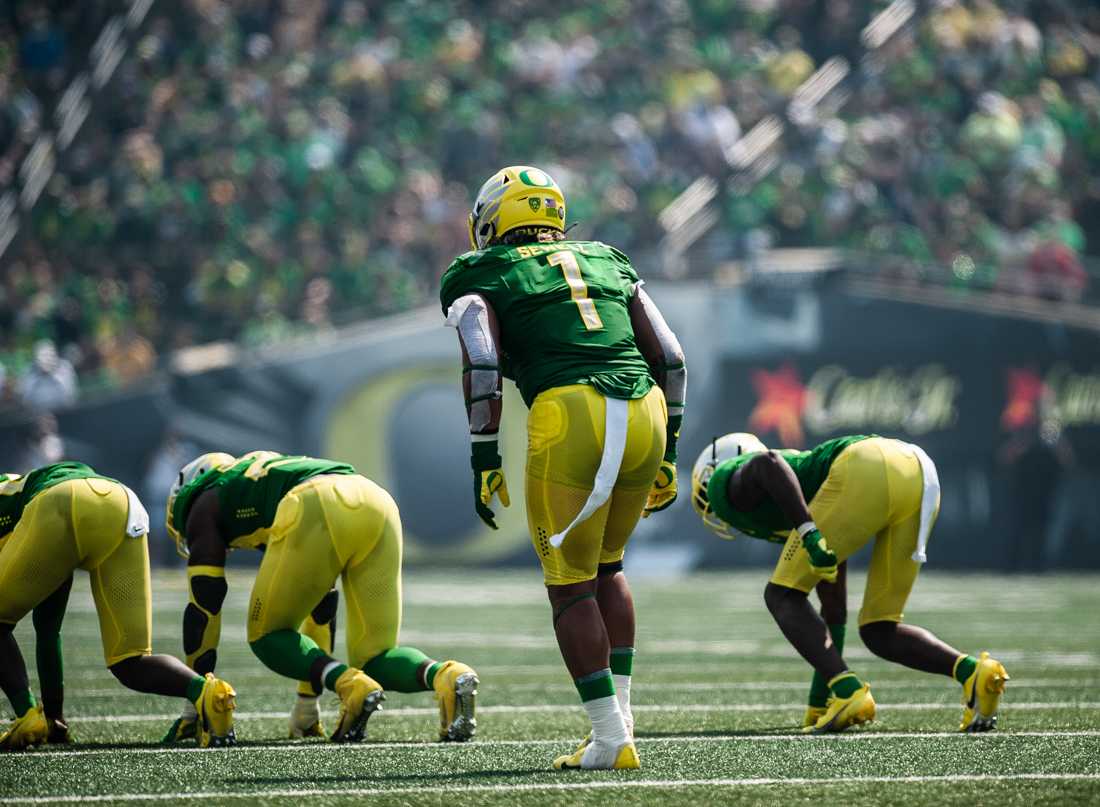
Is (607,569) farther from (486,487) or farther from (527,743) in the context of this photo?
(527,743)

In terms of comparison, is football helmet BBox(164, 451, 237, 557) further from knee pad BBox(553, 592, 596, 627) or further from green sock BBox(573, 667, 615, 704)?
green sock BBox(573, 667, 615, 704)

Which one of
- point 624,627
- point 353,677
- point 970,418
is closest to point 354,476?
→ point 353,677

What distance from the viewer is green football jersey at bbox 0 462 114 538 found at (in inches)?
242

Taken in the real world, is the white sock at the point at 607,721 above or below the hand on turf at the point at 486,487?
below

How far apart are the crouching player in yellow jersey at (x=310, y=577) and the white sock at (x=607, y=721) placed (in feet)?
3.03

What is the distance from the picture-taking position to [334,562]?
603 cm

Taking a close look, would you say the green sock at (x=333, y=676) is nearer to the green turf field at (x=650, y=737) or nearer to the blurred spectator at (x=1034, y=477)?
the green turf field at (x=650, y=737)

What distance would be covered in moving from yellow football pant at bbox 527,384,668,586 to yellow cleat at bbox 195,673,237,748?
1.45 meters

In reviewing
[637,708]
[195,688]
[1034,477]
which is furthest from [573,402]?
[1034,477]

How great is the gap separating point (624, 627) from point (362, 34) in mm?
16121

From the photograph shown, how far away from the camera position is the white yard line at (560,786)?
441 centimetres

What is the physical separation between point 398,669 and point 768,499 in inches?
66.0

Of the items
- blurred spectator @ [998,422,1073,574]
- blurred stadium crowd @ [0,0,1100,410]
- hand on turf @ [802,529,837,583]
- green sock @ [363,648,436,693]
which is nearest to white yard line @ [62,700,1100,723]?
green sock @ [363,648,436,693]

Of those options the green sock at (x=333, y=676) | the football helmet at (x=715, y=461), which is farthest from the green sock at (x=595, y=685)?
the football helmet at (x=715, y=461)
